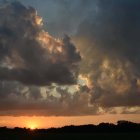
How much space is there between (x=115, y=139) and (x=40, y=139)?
80.6ft

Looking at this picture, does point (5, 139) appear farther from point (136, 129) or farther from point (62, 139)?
point (136, 129)

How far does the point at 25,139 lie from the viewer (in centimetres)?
12850

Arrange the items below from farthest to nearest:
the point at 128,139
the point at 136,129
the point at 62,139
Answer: the point at 136,129 → the point at 62,139 → the point at 128,139

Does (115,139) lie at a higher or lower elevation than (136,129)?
lower

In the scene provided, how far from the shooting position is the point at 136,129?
200 m

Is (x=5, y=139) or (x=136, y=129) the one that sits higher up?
(x=136, y=129)

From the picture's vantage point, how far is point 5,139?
129 meters

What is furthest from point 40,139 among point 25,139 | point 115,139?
point 115,139

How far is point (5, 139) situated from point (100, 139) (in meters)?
31.5

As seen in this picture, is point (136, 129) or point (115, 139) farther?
point (136, 129)

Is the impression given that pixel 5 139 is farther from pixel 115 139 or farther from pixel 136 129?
pixel 136 129

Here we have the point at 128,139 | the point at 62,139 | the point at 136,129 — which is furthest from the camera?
the point at 136,129

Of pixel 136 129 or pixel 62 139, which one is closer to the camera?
pixel 62 139

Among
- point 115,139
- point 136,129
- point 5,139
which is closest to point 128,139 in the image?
point 115,139
